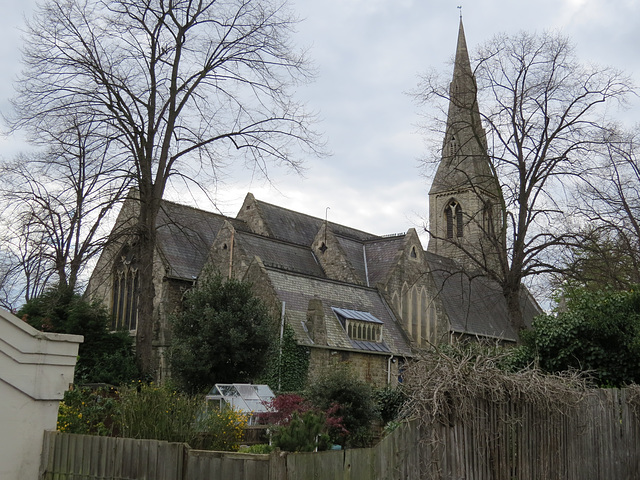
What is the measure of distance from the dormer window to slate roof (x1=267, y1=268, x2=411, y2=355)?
1.03ft

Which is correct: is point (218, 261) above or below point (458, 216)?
below

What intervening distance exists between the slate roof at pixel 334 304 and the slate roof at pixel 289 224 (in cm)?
890

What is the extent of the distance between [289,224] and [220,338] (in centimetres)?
2220

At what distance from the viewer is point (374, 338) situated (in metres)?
29.8

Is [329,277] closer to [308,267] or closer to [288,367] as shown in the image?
[308,267]

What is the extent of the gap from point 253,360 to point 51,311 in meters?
9.13

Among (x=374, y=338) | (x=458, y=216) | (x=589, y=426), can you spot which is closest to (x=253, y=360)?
(x=374, y=338)

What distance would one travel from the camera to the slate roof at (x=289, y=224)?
41.5 metres

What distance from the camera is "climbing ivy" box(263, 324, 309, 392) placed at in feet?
82.4

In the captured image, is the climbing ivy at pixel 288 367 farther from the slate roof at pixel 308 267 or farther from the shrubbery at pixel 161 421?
the shrubbery at pixel 161 421

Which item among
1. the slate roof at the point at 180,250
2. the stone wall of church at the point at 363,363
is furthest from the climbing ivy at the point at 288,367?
the slate roof at the point at 180,250

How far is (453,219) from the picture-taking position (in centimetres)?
5450

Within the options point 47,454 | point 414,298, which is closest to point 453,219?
point 414,298

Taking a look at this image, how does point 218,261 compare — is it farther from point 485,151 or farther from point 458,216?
point 458,216
